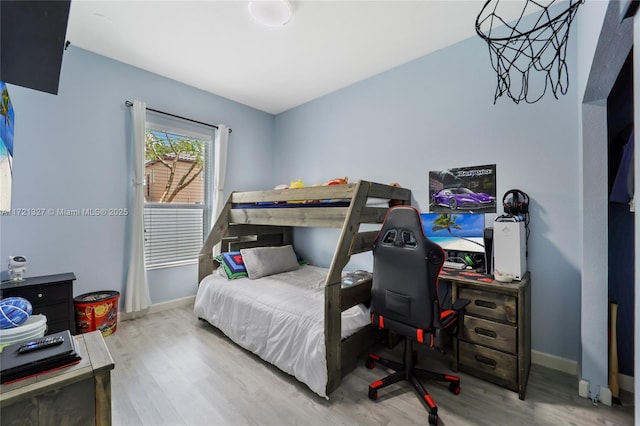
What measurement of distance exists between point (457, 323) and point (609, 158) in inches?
66.9

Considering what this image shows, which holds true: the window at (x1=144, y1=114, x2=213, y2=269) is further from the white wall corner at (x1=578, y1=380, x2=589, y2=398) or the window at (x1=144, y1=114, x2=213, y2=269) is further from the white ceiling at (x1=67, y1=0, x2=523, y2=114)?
the white wall corner at (x1=578, y1=380, x2=589, y2=398)

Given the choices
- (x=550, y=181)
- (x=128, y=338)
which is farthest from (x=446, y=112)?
(x=128, y=338)

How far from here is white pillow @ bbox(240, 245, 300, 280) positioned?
312 cm

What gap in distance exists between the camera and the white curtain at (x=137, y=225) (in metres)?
3.07

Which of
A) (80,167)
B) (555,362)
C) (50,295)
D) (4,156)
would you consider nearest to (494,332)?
(555,362)

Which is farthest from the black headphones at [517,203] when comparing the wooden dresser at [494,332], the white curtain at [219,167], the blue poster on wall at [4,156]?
the white curtain at [219,167]

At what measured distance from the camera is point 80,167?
284 cm

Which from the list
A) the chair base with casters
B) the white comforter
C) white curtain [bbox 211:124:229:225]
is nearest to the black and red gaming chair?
the chair base with casters

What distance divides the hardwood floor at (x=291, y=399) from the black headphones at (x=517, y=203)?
1289 mm

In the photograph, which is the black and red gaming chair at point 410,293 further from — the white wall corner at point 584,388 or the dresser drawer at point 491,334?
the white wall corner at point 584,388

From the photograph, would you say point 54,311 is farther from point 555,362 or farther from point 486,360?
point 555,362

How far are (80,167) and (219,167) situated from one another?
57.8 inches

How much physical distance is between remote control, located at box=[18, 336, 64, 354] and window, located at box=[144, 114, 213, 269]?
8.56 feet

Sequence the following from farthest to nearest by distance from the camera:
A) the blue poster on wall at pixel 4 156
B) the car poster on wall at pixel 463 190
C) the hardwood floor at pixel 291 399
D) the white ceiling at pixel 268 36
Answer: the car poster on wall at pixel 463 190, the white ceiling at pixel 268 36, the hardwood floor at pixel 291 399, the blue poster on wall at pixel 4 156
